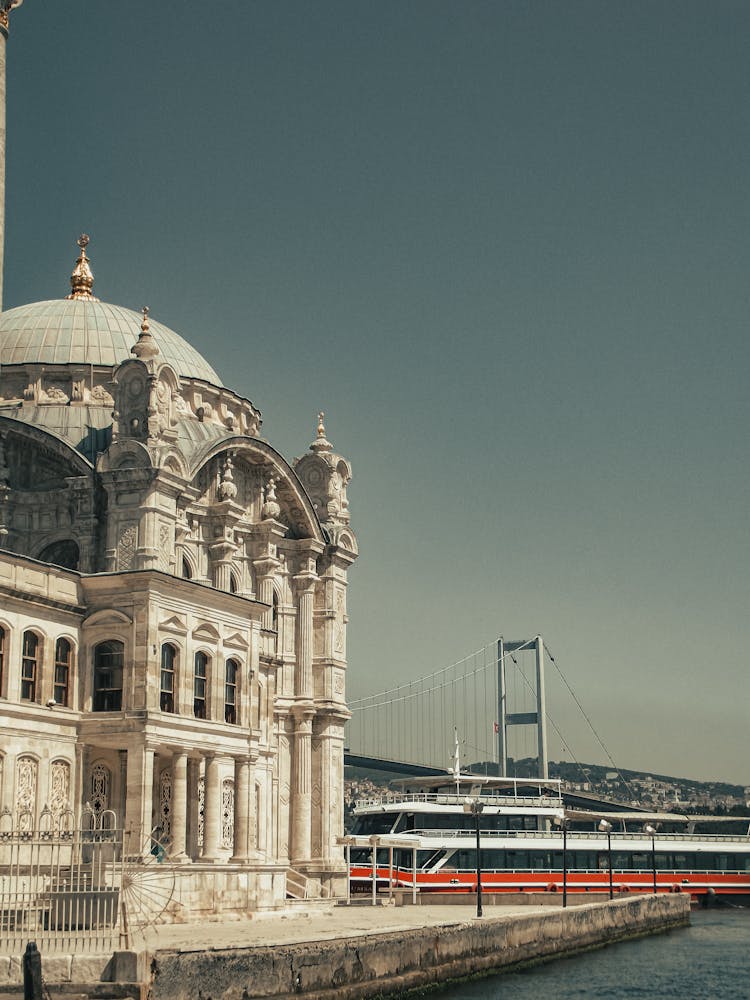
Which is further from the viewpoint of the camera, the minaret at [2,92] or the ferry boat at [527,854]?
the ferry boat at [527,854]

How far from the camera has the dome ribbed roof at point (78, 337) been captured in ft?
154

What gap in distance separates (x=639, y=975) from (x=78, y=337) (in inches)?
1066

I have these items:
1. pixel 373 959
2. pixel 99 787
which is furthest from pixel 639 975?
pixel 99 787

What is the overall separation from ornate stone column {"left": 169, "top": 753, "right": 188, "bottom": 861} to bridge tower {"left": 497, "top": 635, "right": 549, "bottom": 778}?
7451 centimetres

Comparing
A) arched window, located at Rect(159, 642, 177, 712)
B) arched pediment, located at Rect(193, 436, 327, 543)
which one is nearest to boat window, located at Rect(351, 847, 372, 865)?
arched pediment, located at Rect(193, 436, 327, 543)

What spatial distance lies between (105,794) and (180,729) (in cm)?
253

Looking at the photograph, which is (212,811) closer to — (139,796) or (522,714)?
(139,796)

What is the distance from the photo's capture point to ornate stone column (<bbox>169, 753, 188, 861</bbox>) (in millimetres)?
35375

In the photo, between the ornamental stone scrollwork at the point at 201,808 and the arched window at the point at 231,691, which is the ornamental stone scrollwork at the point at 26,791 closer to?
the ornamental stone scrollwork at the point at 201,808

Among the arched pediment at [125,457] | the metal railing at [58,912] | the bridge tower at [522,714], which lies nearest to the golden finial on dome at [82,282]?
the arched pediment at [125,457]

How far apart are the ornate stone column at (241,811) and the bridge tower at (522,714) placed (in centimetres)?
7135

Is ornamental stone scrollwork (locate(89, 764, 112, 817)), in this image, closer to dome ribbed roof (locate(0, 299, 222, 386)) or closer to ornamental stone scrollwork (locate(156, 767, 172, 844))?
ornamental stone scrollwork (locate(156, 767, 172, 844))

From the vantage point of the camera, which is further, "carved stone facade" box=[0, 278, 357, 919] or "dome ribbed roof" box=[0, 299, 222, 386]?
"dome ribbed roof" box=[0, 299, 222, 386]

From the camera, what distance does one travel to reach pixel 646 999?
31641 mm
